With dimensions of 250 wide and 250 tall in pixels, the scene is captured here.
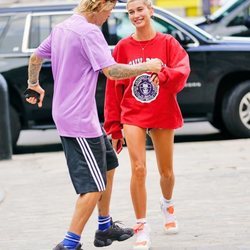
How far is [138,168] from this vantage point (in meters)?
7.30

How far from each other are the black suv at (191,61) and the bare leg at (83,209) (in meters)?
6.24

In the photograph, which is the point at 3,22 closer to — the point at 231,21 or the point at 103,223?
the point at 231,21

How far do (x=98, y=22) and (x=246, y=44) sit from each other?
268 inches

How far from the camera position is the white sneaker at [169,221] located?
25.4 ft

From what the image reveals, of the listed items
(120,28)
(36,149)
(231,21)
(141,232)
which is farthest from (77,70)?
(231,21)

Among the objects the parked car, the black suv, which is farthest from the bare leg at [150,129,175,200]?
the parked car

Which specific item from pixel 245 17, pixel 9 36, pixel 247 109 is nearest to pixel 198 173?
pixel 247 109

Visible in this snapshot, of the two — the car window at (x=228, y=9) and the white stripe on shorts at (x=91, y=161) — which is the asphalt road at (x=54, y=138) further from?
the white stripe on shorts at (x=91, y=161)

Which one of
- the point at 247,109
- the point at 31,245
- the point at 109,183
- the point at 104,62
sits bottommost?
the point at 247,109

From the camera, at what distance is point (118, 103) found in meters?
7.50

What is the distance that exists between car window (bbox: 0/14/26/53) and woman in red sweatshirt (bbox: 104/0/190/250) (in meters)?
5.73

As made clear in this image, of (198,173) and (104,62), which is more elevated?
(104,62)

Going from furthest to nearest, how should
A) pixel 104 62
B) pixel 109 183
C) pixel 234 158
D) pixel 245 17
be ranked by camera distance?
pixel 245 17
pixel 234 158
pixel 109 183
pixel 104 62

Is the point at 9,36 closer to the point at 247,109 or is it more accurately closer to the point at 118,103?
the point at 247,109
